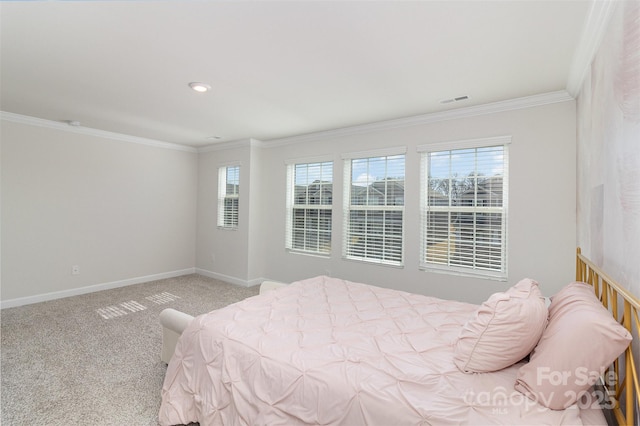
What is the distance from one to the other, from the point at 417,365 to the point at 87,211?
17.4ft

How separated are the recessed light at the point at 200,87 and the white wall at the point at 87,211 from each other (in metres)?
2.90

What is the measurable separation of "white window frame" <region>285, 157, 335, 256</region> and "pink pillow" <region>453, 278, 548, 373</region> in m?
3.35

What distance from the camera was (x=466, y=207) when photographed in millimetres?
3652

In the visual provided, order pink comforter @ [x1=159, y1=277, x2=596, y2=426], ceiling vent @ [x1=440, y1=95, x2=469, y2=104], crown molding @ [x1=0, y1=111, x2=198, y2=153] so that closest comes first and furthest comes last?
pink comforter @ [x1=159, y1=277, x2=596, y2=426]
ceiling vent @ [x1=440, y1=95, x2=469, y2=104]
crown molding @ [x1=0, y1=111, x2=198, y2=153]

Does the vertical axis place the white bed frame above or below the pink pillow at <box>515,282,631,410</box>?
below

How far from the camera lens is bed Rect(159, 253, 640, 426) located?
3.88 feet

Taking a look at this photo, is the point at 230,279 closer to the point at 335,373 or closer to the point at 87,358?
the point at 87,358

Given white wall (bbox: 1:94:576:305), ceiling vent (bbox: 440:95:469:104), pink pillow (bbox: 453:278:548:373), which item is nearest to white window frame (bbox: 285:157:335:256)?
white wall (bbox: 1:94:576:305)

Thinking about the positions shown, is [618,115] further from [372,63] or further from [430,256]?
[430,256]

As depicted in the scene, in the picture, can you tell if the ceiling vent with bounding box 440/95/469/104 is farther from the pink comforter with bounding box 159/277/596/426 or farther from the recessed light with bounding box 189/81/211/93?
the recessed light with bounding box 189/81/211/93

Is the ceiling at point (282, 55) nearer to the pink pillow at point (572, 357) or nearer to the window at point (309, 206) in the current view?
the window at point (309, 206)

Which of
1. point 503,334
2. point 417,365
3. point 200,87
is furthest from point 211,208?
point 503,334

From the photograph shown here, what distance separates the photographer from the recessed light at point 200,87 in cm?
295

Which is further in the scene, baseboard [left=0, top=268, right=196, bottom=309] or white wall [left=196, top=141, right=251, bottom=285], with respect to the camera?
white wall [left=196, top=141, right=251, bottom=285]
